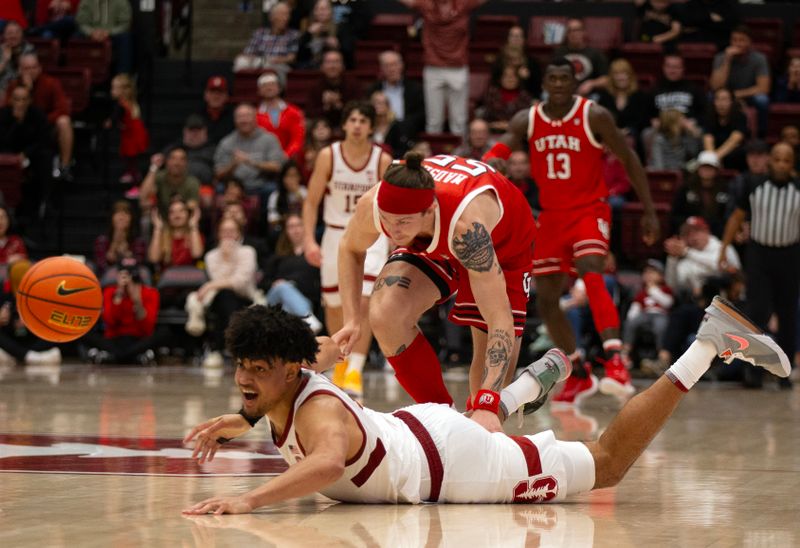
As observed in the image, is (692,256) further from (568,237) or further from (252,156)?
(252,156)

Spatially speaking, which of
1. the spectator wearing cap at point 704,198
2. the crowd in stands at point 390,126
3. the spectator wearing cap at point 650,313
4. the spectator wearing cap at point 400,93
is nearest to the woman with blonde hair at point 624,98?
the crowd in stands at point 390,126

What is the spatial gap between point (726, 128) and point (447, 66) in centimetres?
294

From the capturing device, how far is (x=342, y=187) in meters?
9.62

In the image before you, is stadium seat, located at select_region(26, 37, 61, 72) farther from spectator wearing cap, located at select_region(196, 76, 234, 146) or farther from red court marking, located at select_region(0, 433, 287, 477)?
red court marking, located at select_region(0, 433, 287, 477)

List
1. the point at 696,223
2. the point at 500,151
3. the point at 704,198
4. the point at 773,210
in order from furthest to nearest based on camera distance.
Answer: the point at 704,198
the point at 696,223
the point at 773,210
the point at 500,151

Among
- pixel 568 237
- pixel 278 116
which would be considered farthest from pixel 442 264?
pixel 278 116

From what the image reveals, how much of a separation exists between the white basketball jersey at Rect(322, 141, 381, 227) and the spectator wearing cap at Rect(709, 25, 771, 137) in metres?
6.25

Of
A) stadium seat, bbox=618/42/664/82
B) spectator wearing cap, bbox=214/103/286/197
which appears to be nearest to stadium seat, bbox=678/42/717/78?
stadium seat, bbox=618/42/664/82

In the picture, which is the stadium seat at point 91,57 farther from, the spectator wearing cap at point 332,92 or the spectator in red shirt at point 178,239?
the spectator in red shirt at point 178,239

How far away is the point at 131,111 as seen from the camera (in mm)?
14883

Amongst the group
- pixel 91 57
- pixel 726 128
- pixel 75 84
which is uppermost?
pixel 91 57

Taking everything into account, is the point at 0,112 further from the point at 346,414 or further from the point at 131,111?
the point at 346,414

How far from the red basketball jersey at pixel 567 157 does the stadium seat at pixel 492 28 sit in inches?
295

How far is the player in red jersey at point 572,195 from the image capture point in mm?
8547
